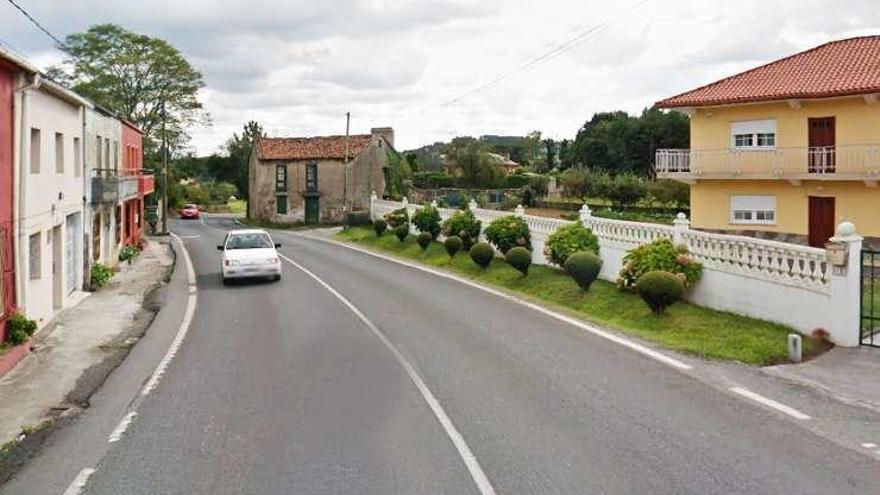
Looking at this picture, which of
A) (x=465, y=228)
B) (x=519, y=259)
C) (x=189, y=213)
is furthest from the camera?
(x=189, y=213)

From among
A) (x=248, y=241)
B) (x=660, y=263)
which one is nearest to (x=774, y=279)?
(x=660, y=263)

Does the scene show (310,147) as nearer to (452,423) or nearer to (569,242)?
(569,242)

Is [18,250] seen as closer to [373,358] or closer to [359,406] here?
[373,358]

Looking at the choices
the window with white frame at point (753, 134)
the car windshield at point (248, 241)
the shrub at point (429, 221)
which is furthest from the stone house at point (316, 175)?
the car windshield at point (248, 241)

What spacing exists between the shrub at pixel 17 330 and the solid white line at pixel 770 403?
1062 cm

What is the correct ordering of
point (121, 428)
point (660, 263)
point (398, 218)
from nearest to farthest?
point (121, 428) < point (660, 263) < point (398, 218)

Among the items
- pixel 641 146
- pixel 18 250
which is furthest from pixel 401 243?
pixel 641 146

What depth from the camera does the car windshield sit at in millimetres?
25594

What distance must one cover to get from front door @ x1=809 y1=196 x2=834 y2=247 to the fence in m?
13.5

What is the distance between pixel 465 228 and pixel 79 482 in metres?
24.3

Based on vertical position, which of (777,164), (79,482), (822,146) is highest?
(822,146)

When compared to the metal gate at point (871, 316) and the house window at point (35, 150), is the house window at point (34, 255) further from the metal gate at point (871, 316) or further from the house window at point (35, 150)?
the metal gate at point (871, 316)

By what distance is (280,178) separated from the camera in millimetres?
64250

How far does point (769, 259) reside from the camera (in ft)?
48.9
